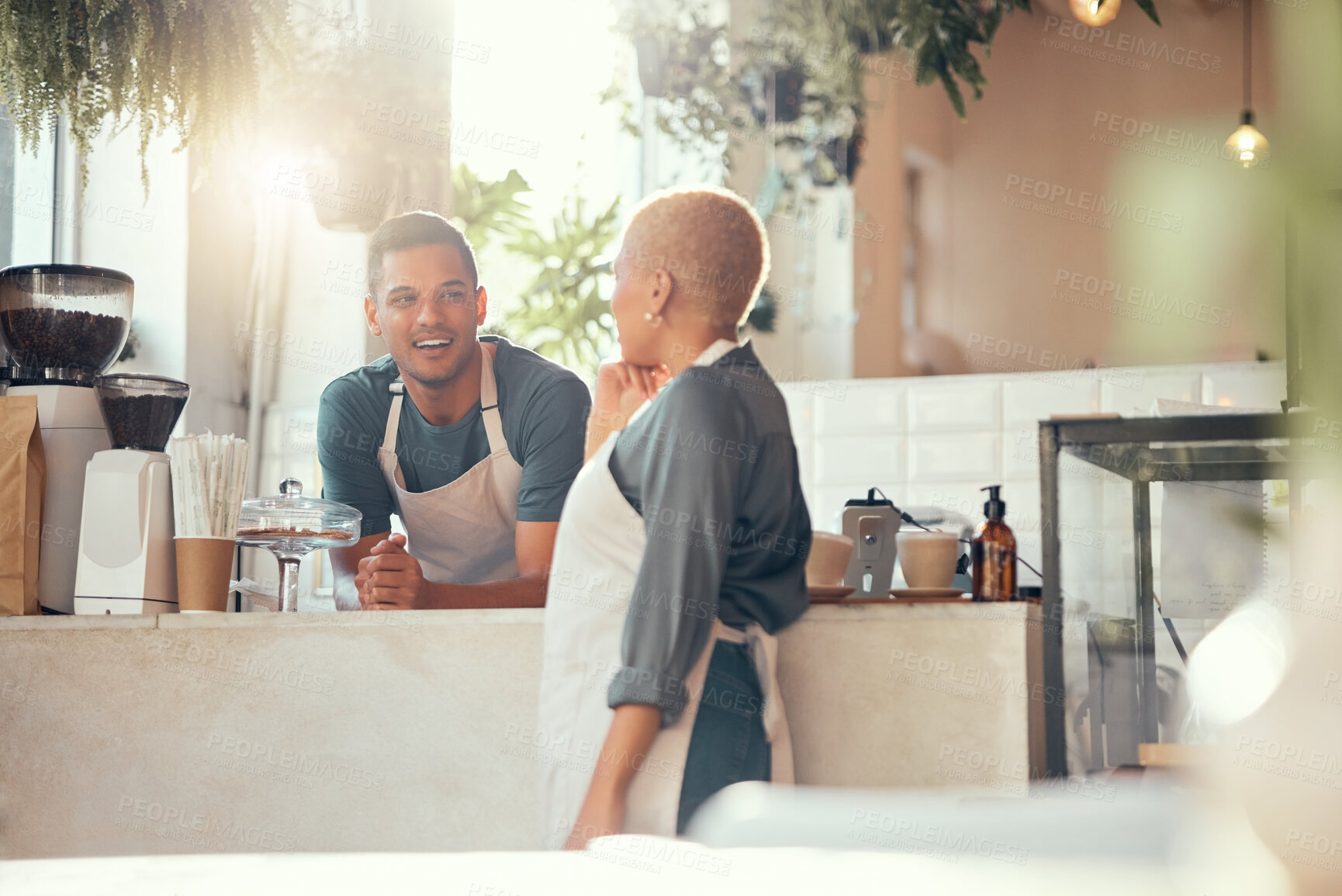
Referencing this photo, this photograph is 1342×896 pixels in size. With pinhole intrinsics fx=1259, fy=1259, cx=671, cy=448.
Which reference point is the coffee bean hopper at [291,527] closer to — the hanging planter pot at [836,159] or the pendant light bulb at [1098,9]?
the pendant light bulb at [1098,9]

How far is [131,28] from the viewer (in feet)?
6.05

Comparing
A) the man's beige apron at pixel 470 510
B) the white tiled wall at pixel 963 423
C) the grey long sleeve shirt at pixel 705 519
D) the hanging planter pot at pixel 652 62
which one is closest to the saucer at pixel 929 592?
the grey long sleeve shirt at pixel 705 519

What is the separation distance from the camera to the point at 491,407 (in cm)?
221

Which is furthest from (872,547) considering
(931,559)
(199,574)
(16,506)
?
(16,506)

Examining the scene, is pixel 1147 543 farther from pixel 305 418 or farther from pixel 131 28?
pixel 305 418

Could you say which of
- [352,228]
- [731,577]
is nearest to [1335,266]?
[731,577]

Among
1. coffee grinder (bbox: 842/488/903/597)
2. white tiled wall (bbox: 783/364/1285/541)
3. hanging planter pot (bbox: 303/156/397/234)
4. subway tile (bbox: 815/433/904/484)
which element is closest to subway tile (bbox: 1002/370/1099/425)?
white tiled wall (bbox: 783/364/1285/541)

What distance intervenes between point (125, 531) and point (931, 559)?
1.10 metres

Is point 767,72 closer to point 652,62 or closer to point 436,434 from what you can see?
point 652,62

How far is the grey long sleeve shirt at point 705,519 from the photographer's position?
133 cm

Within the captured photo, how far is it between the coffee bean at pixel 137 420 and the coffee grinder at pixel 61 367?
0.08 meters

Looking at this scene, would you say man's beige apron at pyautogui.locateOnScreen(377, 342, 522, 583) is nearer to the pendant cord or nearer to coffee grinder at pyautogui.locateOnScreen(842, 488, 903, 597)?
coffee grinder at pyautogui.locateOnScreen(842, 488, 903, 597)

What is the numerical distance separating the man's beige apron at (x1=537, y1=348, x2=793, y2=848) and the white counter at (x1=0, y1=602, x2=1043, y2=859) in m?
0.09

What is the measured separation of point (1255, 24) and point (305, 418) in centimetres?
378
